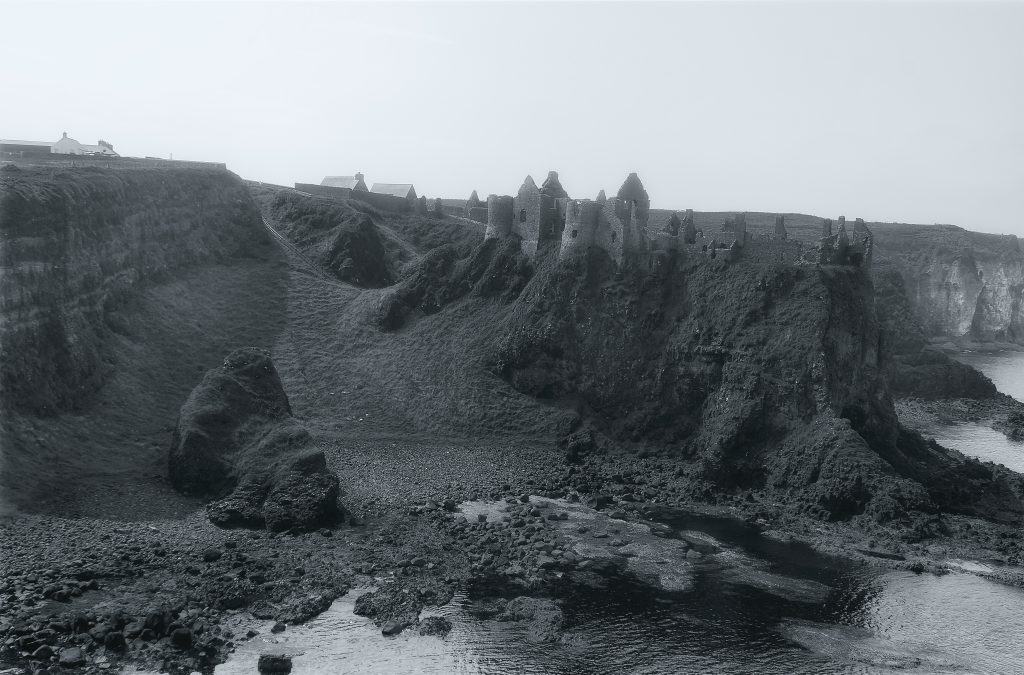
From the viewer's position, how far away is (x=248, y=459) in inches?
1693

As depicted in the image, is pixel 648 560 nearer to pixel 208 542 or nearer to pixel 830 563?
pixel 830 563

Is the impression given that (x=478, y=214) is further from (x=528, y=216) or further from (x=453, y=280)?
(x=528, y=216)

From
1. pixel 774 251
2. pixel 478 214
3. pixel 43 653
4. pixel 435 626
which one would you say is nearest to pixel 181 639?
pixel 43 653

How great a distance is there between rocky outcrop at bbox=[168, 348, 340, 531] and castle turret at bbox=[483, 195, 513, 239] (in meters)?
27.2

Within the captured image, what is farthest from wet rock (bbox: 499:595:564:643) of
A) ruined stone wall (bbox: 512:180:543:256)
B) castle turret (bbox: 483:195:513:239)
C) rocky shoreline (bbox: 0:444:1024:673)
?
castle turret (bbox: 483:195:513:239)

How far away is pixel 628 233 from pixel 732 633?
34641mm

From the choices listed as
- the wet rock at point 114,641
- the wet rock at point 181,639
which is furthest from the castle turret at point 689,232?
the wet rock at point 114,641

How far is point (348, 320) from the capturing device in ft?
222

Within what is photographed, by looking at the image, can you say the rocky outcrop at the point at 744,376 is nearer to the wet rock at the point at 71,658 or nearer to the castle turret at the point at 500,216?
the castle turret at the point at 500,216

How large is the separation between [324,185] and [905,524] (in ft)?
266

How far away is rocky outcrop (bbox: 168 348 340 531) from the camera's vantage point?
39.8 m

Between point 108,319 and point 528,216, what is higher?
point 528,216

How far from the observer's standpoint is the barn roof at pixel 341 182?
340 feet

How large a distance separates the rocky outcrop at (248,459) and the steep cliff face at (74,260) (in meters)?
7.93
